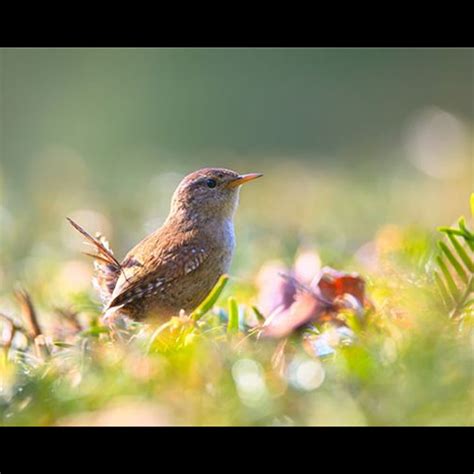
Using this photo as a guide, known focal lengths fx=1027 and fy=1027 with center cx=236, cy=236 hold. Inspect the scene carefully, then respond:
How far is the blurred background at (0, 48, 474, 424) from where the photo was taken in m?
1.57

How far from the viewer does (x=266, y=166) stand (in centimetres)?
734

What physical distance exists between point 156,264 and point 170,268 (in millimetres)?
49

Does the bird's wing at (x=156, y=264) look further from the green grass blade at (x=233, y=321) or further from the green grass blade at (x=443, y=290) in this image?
the green grass blade at (x=443, y=290)

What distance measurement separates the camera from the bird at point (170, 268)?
3287mm

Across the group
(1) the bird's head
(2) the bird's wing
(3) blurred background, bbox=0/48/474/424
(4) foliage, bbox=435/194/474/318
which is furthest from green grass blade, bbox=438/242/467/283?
(1) the bird's head

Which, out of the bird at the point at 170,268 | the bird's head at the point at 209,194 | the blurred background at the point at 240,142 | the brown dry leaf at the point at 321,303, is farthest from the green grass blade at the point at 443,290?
the bird's head at the point at 209,194

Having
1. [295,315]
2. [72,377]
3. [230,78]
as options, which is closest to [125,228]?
[295,315]

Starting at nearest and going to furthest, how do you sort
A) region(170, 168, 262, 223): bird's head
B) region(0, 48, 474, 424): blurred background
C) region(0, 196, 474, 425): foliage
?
region(0, 196, 474, 425): foliage, region(0, 48, 474, 424): blurred background, region(170, 168, 262, 223): bird's head

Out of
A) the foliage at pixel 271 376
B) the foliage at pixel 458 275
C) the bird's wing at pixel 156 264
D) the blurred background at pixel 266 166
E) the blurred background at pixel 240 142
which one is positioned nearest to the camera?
the foliage at pixel 271 376

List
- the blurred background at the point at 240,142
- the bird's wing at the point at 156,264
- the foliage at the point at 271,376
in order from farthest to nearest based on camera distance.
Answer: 1. the blurred background at the point at 240,142
2. the bird's wing at the point at 156,264
3. the foliage at the point at 271,376

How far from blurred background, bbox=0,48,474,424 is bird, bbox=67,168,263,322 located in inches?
4.7

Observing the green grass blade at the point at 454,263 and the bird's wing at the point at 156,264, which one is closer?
the green grass blade at the point at 454,263

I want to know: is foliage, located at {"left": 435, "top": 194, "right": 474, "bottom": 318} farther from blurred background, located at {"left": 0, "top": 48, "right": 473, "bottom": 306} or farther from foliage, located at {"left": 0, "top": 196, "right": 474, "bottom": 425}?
blurred background, located at {"left": 0, "top": 48, "right": 473, "bottom": 306}
